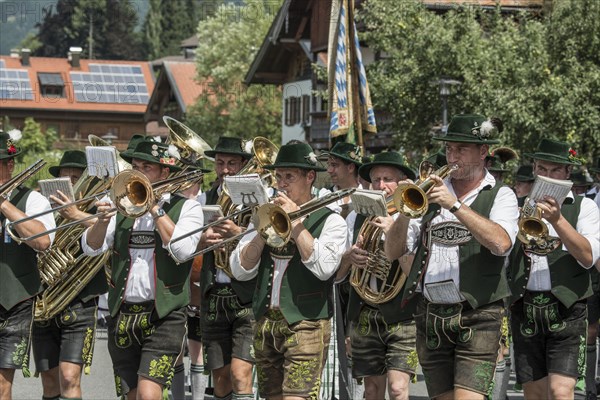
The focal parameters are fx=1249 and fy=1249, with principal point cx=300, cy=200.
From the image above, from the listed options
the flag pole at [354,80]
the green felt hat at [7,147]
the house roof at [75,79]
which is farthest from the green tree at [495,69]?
the house roof at [75,79]

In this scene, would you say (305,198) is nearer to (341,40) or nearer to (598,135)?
(341,40)

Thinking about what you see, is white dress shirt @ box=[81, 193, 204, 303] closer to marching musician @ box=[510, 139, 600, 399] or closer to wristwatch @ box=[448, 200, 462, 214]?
wristwatch @ box=[448, 200, 462, 214]

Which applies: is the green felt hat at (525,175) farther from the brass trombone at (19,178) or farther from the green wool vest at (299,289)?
the brass trombone at (19,178)

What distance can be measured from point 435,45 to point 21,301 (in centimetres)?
1548

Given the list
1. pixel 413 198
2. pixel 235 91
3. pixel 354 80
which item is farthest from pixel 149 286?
pixel 235 91

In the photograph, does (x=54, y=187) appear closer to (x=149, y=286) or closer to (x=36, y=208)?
(x=36, y=208)

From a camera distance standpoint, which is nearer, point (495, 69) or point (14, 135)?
point (14, 135)

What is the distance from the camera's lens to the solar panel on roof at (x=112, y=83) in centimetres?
5581

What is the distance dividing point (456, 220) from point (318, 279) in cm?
95

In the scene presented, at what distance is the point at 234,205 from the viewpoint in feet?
31.2

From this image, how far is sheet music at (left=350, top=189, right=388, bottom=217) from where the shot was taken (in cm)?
713

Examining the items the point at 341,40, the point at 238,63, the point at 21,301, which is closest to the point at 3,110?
the point at 238,63

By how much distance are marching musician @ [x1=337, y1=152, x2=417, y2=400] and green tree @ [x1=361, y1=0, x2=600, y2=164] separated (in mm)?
12232

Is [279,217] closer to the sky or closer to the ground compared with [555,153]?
closer to the ground
